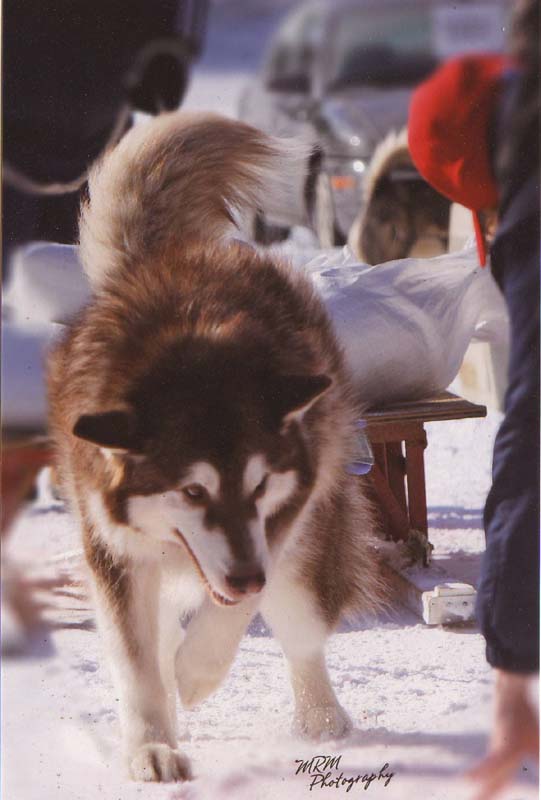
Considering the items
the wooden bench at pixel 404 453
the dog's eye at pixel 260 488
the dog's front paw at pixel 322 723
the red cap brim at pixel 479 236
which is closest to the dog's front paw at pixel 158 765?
the dog's front paw at pixel 322 723

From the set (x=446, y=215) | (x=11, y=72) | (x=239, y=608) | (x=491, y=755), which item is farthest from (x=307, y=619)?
(x=11, y=72)

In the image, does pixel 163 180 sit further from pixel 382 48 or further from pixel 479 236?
pixel 479 236

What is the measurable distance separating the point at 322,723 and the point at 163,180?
3.77 ft

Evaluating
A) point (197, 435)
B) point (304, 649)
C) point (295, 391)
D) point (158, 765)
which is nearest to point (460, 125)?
point (295, 391)

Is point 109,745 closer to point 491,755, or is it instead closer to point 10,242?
point 491,755

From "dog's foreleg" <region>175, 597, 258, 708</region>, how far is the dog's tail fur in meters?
0.71

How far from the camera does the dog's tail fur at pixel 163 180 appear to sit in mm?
2568

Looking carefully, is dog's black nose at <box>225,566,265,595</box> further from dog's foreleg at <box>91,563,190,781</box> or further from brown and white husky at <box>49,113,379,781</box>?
dog's foreleg at <box>91,563,190,781</box>

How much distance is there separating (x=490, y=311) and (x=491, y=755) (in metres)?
0.88

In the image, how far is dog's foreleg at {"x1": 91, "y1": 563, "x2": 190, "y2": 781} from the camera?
96.0 inches

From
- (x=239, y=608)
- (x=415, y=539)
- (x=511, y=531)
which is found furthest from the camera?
(x=415, y=539)

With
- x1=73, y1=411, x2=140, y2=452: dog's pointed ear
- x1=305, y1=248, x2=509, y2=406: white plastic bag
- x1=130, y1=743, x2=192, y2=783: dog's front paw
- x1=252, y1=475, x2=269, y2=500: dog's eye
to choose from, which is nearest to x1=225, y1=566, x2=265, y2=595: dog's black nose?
x1=252, y1=475, x2=269, y2=500: dog's eye

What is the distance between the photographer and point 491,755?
239cm

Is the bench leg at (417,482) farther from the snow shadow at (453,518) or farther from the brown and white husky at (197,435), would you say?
Result: the brown and white husky at (197,435)
